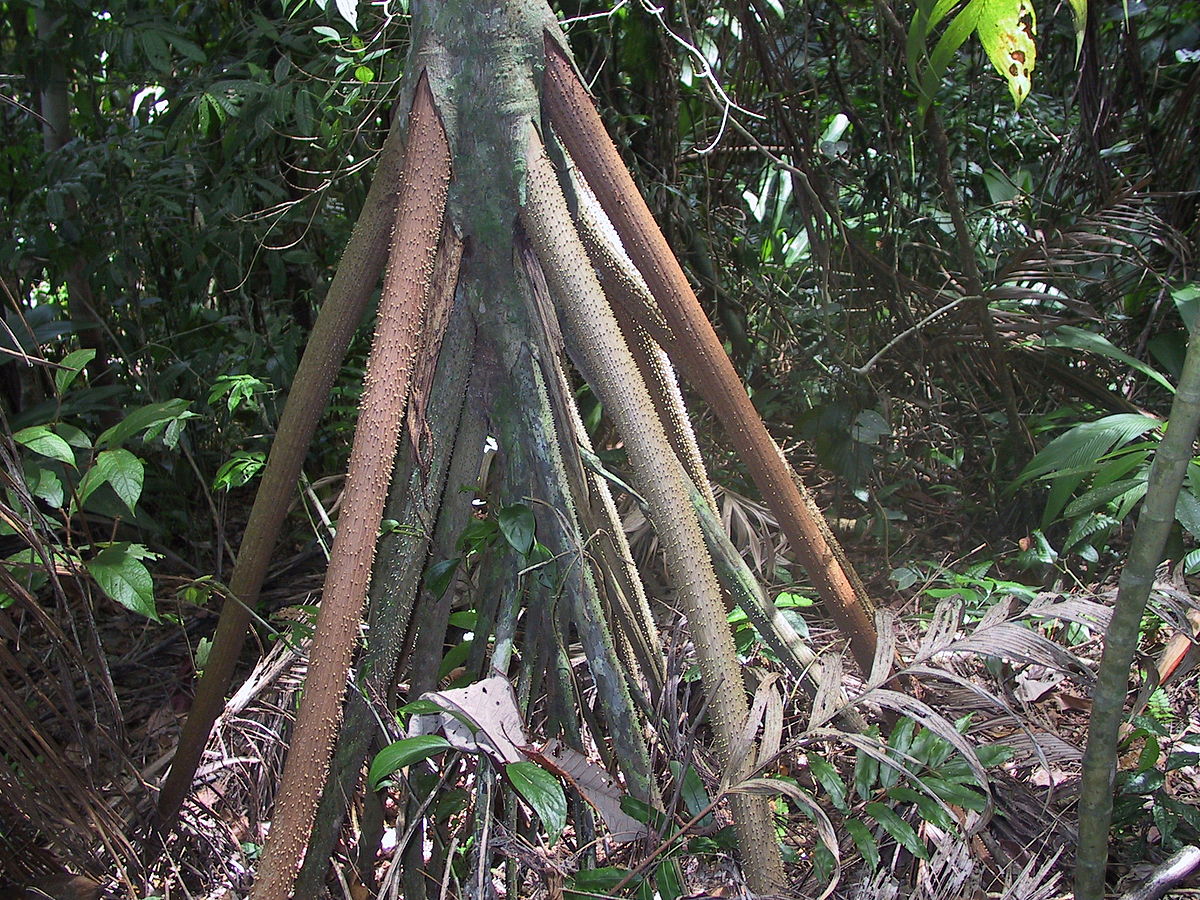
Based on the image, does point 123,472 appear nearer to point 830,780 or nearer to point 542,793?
point 542,793

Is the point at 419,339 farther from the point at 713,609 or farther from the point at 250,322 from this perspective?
the point at 250,322

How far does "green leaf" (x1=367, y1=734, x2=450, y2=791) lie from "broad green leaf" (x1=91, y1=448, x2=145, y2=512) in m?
0.80

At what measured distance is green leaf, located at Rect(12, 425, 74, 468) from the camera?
1.79 meters

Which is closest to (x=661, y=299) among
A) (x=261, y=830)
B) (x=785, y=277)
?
(x=261, y=830)

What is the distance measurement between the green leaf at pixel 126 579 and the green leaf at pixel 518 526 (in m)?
0.65

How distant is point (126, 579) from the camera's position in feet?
5.93

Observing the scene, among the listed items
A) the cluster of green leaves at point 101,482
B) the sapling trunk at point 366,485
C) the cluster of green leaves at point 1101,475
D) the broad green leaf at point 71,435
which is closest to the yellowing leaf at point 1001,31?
the sapling trunk at point 366,485

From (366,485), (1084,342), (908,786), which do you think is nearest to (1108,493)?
→ (1084,342)

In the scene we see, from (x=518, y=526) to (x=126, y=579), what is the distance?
0.73 meters

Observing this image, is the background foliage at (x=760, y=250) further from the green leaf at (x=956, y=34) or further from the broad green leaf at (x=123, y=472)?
the green leaf at (x=956, y=34)

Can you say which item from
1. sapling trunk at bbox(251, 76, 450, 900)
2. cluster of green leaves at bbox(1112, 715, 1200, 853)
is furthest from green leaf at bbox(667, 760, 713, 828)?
cluster of green leaves at bbox(1112, 715, 1200, 853)

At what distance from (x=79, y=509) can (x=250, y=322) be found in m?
1.14

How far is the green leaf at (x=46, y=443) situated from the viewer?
5.87 feet

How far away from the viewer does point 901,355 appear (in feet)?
9.73
